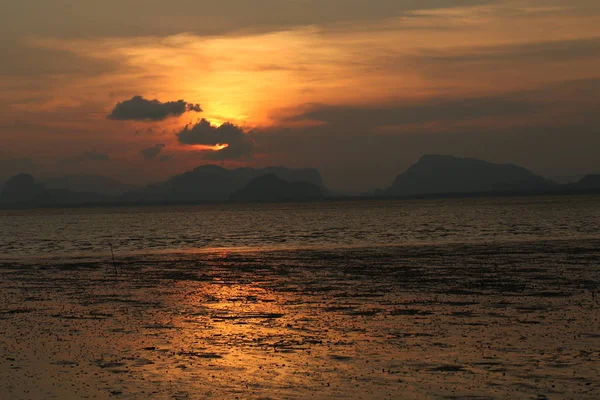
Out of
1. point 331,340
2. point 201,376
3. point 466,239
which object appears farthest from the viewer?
point 466,239

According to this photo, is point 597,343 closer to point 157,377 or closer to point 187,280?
point 157,377

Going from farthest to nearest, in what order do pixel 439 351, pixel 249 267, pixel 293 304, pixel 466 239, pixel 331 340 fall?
1. pixel 466 239
2. pixel 249 267
3. pixel 293 304
4. pixel 331 340
5. pixel 439 351

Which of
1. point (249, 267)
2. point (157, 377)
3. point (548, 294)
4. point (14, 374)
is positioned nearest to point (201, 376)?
point (157, 377)

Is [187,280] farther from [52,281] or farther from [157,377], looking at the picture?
[157,377]

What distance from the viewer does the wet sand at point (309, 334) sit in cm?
1638

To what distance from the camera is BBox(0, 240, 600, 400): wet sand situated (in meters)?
16.4

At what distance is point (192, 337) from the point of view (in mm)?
22375

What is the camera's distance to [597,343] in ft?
65.6

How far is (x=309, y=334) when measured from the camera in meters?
22.4

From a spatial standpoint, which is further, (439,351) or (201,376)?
(439,351)

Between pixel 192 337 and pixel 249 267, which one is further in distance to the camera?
pixel 249 267

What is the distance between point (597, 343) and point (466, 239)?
57837mm

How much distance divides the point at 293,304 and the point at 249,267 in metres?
19.5

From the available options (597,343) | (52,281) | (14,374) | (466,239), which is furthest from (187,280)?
(466,239)
